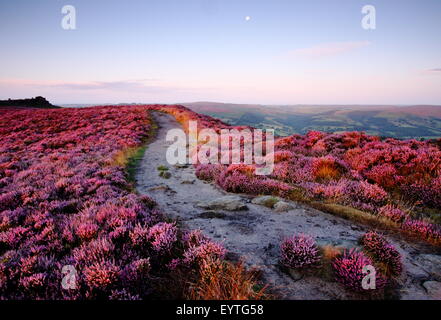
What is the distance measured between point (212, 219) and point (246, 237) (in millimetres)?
1291

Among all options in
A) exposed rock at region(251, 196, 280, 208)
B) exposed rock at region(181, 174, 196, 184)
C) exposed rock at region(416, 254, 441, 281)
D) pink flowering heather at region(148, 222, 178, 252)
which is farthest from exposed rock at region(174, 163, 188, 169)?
exposed rock at region(416, 254, 441, 281)

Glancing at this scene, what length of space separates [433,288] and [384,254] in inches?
26.3

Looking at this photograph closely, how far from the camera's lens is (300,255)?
3.64 m

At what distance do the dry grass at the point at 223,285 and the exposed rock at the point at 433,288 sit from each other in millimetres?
2375

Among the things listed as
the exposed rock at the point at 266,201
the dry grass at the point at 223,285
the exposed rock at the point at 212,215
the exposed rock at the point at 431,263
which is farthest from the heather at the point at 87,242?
the exposed rock at the point at 431,263

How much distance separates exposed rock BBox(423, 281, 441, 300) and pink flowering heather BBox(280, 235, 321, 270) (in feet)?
4.84

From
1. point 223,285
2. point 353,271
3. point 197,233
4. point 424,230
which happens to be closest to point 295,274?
point 353,271

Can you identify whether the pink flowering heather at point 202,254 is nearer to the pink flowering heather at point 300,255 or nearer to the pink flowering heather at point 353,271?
the pink flowering heather at point 300,255

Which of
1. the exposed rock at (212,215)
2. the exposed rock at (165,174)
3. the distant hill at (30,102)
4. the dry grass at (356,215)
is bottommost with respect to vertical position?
the exposed rock at (212,215)

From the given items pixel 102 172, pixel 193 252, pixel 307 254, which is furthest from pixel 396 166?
pixel 102 172

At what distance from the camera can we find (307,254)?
12.0 ft

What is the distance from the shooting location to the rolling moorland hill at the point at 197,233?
10.7 ft
